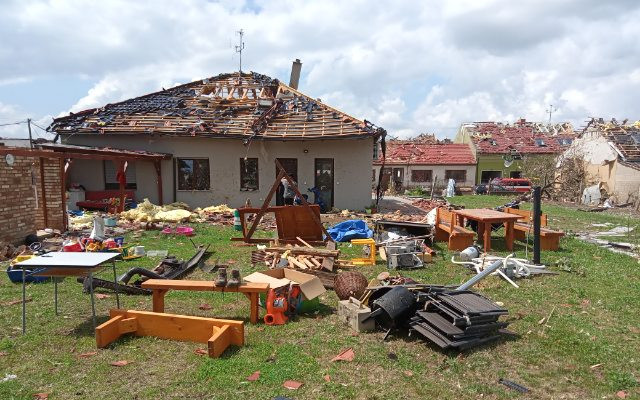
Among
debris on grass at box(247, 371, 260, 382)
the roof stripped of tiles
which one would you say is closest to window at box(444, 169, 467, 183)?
the roof stripped of tiles

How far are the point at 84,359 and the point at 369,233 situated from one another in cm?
809

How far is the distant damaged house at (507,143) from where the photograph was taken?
37406 millimetres

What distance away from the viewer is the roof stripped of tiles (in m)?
17.3

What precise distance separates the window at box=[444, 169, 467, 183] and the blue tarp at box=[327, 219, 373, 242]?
27.6 meters

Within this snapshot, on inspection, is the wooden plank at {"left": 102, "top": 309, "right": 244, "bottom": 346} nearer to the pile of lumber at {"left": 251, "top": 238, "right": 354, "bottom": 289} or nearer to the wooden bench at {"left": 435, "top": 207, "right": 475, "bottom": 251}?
the pile of lumber at {"left": 251, "top": 238, "right": 354, "bottom": 289}

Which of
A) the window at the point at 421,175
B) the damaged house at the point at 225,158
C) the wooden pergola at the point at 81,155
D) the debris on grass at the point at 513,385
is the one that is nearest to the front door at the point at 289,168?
the damaged house at the point at 225,158

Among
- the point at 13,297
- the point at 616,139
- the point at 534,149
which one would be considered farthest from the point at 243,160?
the point at 534,149

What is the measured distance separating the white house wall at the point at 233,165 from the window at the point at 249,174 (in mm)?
173

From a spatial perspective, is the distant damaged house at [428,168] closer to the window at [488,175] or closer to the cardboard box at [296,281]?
the window at [488,175]

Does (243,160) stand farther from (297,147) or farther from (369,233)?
(369,233)

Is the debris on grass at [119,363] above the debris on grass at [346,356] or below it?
above

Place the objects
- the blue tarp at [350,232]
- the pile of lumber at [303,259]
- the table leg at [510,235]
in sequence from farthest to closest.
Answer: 1. the blue tarp at [350,232]
2. the table leg at [510,235]
3. the pile of lumber at [303,259]

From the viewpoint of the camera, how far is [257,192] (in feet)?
58.9

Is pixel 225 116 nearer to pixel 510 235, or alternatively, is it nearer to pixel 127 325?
pixel 510 235
